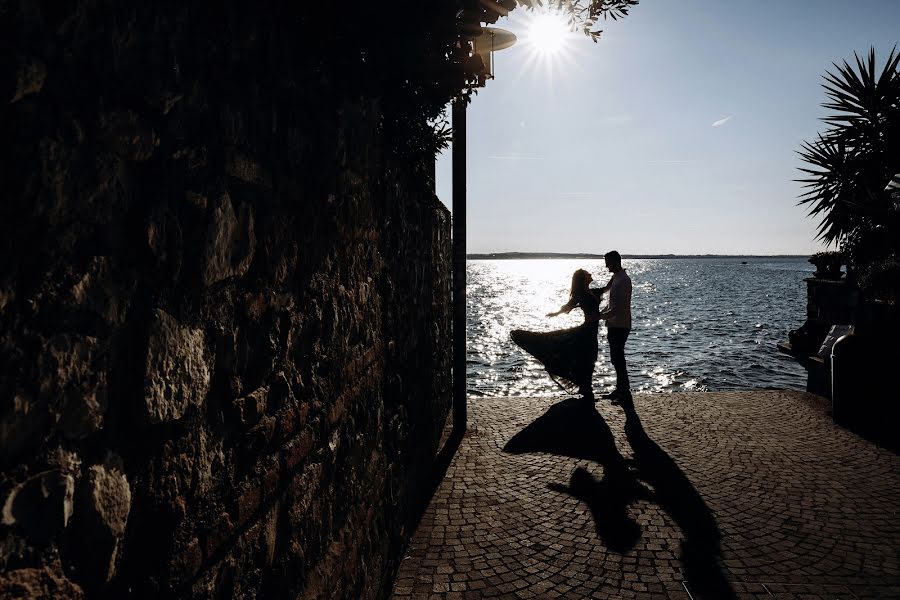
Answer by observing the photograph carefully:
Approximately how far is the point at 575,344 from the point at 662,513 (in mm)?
3797

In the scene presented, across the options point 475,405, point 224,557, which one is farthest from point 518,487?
point 224,557

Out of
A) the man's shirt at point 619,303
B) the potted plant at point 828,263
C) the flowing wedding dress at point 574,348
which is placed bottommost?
the flowing wedding dress at point 574,348

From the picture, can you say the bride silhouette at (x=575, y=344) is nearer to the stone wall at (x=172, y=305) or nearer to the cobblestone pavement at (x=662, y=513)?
the cobblestone pavement at (x=662, y=513)

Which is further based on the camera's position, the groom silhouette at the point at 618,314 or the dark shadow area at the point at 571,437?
the groom silhouette at the point at 618,314

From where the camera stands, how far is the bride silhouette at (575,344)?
303 inches

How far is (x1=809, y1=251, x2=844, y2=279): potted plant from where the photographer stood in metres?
8.43

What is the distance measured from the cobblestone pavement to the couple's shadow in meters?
0.02

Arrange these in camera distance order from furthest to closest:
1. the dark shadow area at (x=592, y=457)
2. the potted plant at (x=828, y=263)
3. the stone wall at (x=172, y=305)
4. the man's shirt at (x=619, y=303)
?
the potted plant at (x=828, y=263)
the man's shirt at (x=619, y=303)
the dark shadow area at (x=592, y=457)
the stone wall at (x=172, y=305)

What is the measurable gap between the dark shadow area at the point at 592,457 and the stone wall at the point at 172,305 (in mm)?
2485

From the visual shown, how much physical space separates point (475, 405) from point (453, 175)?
3618 mm

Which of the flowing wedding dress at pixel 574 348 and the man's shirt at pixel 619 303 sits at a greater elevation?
the man's shirt at pixel 619 303

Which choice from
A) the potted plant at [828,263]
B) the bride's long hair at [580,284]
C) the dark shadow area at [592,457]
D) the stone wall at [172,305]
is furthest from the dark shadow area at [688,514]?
the potted plant at [828,263]

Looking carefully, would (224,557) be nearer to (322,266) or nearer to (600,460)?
(322,266)

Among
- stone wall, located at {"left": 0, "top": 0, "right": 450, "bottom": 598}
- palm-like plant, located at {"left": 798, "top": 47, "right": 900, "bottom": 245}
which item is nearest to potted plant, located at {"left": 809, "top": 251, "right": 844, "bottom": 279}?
palm-like plant, located at {"left": 798, "top": 47, "right": 900, "bottom": 245}
